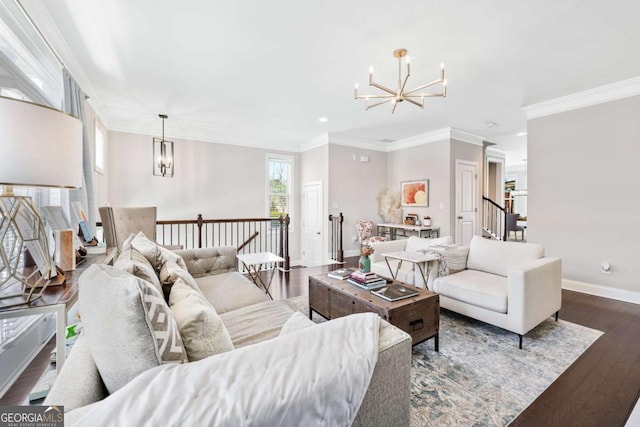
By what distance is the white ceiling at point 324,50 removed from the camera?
209 centimetres

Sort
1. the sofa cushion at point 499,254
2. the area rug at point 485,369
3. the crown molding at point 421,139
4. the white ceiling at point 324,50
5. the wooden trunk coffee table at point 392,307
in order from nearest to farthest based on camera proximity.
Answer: the area rug at point 485,369
the wooden trunk coffee table at point 392,307
the white ceiling at point 324,50
the sofa cushion at point 499,254
the crown molding at point 421,139

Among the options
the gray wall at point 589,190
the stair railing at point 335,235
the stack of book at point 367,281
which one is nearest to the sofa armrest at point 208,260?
the stack of book at point 367,281

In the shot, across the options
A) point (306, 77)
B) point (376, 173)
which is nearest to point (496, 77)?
point (306, 77)

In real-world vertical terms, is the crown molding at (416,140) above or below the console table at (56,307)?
above

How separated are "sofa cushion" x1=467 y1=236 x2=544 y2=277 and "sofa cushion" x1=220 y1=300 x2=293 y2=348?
2.37 m

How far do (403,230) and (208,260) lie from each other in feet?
14.5

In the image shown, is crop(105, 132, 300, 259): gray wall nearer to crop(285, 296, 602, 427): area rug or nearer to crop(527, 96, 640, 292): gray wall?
crop(285, 296, 602, 427): area rug

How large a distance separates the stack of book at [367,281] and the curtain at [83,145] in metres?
2.80

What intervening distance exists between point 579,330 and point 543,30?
9.11 ft

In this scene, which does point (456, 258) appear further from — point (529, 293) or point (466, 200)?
point (466, 200)

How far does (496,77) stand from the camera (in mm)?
3172

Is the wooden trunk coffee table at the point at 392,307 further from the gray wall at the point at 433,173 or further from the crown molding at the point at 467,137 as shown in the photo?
the crown molding at the point at 467,137

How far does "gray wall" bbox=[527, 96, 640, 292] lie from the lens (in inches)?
131

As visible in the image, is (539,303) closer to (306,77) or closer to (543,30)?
(543,30)
